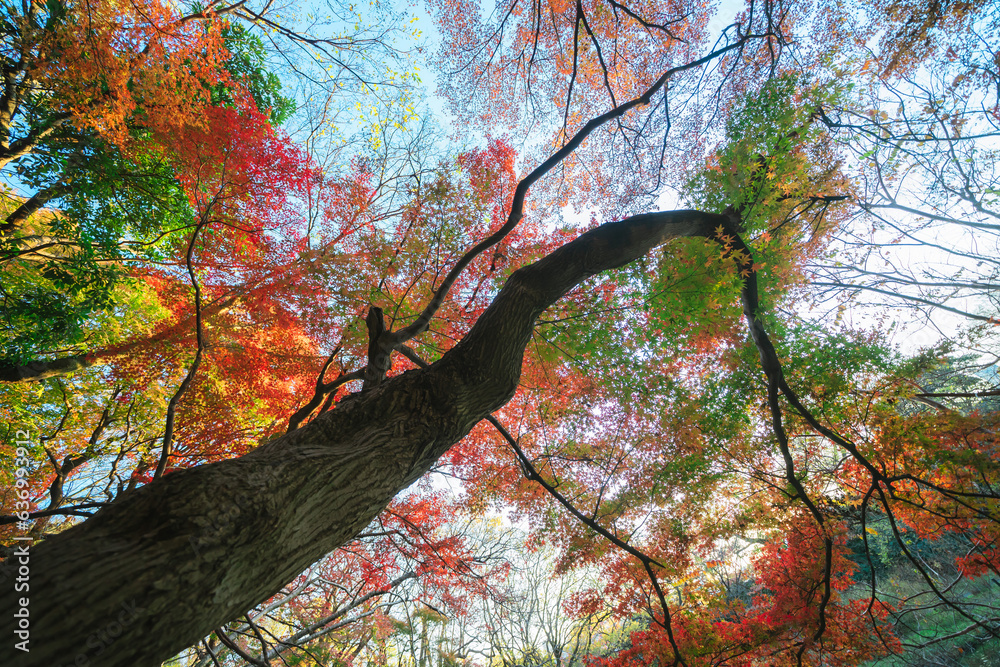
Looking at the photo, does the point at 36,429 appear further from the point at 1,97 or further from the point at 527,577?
the point at 527,577

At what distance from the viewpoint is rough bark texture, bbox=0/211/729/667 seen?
3.07ft

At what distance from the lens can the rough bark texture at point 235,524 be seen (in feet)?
3.07

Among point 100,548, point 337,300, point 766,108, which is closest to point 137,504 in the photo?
point 100,548

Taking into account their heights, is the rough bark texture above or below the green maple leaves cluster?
below

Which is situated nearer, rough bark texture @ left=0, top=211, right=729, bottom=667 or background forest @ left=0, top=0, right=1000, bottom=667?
rough bark texture @ left=0, top=211, right=729, bottom=667

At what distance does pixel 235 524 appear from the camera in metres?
1.29

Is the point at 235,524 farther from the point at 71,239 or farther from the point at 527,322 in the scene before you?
the point at 71,239

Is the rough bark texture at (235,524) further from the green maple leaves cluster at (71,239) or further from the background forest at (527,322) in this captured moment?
the green maple leaves cluster at (71,239)

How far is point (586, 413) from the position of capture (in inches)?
228

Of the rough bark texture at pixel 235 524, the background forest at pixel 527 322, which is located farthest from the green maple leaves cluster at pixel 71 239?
the rough bark texture at pixel 235 524

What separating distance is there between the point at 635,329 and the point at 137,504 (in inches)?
186

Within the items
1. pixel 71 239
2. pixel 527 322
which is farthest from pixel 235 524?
pixel 71 239

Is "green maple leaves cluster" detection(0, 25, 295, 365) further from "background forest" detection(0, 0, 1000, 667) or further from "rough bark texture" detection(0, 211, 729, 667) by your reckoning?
"rough bark texture" detection(0, 211, 729, 667)

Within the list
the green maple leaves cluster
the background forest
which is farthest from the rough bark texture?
the green maple leaves cluster
